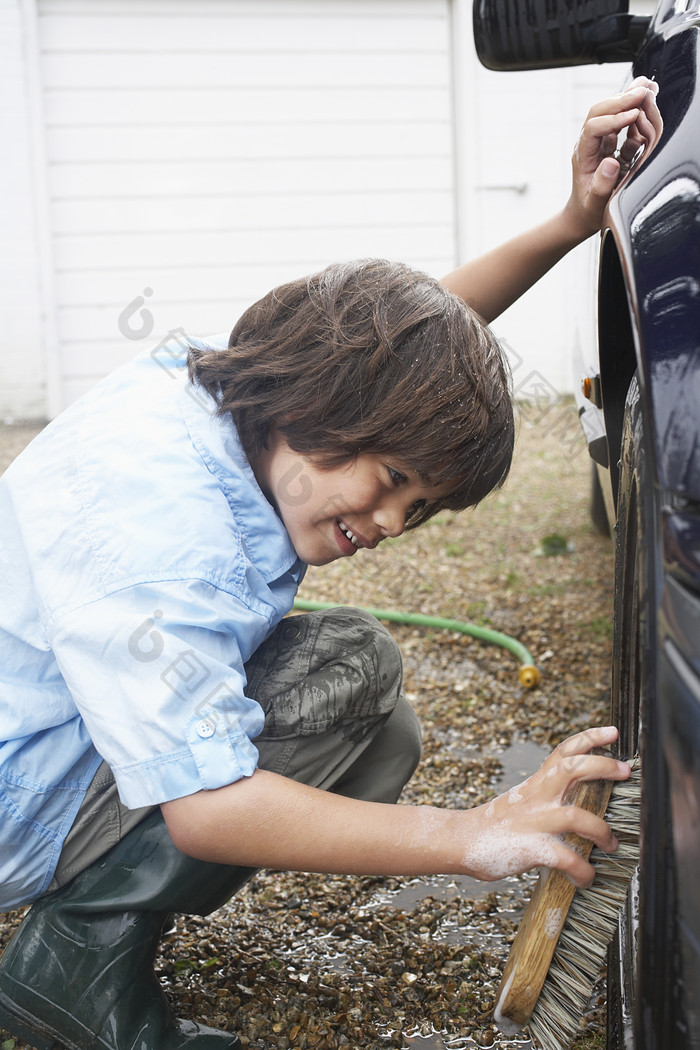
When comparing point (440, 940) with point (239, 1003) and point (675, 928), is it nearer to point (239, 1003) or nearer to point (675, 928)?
point (239, 1003)

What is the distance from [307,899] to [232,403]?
87 cm

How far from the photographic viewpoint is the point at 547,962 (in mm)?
1094

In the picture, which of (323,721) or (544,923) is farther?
(323,721)

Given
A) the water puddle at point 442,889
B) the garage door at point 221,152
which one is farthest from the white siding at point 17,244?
the water puddle at point 442,889

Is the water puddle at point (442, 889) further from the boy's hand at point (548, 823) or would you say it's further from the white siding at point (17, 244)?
the white siding at point (17, 244)

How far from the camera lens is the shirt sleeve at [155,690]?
41.5 inches

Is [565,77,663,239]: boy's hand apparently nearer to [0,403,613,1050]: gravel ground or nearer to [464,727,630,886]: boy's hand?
[464,727,630,886]: boy's hand

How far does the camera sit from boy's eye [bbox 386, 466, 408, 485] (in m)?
1.25

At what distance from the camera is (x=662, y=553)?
2.55 feet

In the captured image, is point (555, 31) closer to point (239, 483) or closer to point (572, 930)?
point (239, 483)

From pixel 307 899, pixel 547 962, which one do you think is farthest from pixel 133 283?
pixel 547 962

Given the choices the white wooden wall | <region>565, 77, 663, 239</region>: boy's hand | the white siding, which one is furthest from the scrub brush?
the white siding

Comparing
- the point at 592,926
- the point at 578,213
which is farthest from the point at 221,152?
the point at 592,926

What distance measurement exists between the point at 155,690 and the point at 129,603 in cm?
10
